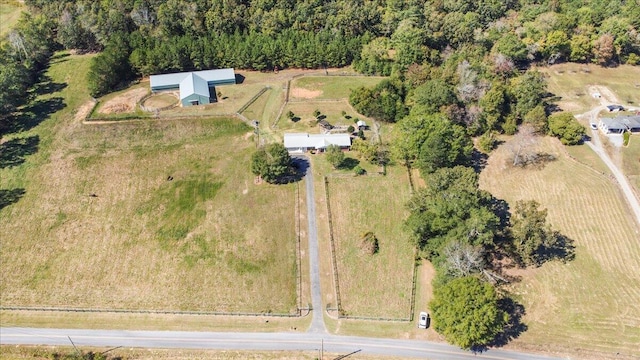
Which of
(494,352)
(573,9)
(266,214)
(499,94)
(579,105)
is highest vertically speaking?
(573,9)

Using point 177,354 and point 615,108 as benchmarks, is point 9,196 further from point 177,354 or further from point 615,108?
point 615,108

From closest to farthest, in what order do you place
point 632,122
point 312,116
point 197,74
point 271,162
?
point 271,162 → point 632,122 → point 312,116 → point 197,74

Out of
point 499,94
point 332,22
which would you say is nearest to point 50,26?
point 332,22

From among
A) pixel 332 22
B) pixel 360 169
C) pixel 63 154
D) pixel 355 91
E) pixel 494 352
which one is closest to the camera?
pixel 494 352

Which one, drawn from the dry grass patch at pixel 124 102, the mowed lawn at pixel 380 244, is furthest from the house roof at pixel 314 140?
the dry grass patch at pixel 124 102

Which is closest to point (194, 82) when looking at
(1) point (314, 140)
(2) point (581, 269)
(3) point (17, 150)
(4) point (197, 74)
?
(4) point (197, 74)

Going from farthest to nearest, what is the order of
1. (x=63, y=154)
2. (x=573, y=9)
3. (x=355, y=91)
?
(x=573, y=9) → (x=355, y=91) → (x=63, y=154)

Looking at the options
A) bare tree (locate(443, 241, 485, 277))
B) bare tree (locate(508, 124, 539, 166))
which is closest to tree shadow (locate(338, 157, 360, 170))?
bare tree (locate(443, 241, 485, 277))

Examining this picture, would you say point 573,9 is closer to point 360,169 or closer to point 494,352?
point 360,169
